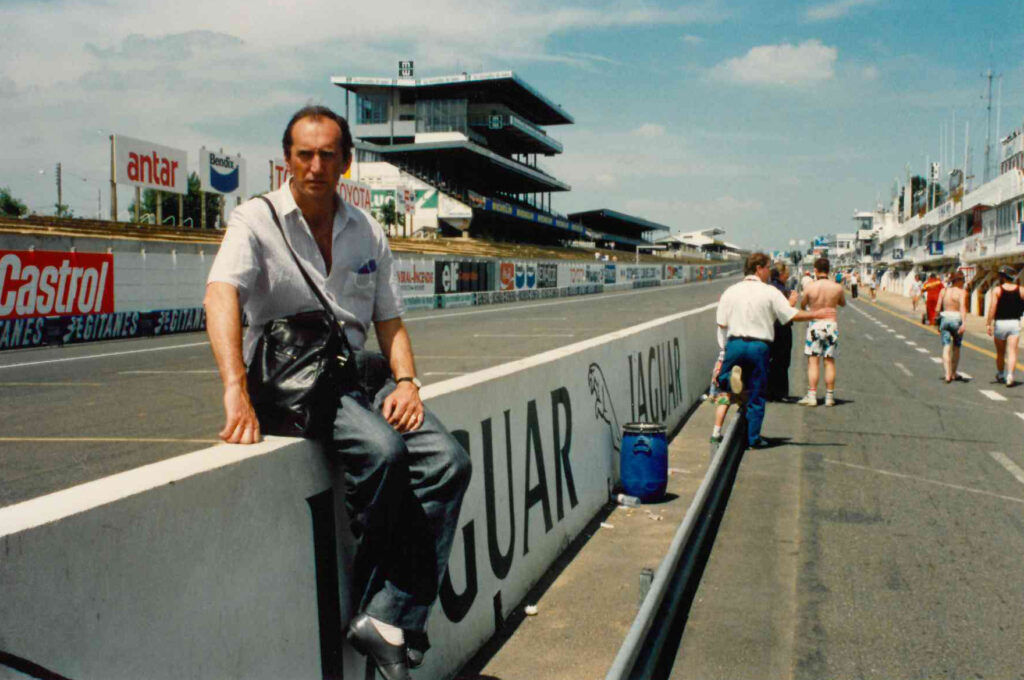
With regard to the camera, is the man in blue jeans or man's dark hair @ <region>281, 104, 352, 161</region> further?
the man in blue jeans

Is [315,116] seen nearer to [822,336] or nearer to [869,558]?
[869,558]

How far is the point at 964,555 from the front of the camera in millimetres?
5992

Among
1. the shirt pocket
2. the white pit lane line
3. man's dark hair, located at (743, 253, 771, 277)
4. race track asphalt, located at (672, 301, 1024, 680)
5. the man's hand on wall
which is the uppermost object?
man's dark hair, located at (743, 253, 771, 277)

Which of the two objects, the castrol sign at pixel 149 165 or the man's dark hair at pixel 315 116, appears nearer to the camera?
the man's dark hair at pixel 315 116

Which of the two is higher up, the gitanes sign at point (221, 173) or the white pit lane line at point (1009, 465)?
the gitanes sign at point (221, 173)

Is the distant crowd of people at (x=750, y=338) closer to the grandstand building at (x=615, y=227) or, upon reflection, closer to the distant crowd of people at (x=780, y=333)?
the distant crowd of people at (x=780, y=333)

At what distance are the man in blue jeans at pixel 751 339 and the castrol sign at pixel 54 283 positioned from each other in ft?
47.3

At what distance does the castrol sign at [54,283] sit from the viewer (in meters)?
18.4

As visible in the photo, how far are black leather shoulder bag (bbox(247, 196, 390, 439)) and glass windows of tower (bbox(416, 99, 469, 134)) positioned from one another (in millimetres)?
90399

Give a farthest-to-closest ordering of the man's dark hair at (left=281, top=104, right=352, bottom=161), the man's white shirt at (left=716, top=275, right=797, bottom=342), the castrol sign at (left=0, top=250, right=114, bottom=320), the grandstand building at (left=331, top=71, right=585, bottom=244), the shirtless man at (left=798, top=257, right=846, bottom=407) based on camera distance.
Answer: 1. the grandstand building at (left=331, top=71, right=585, bottom=244)
2. the castrol sign at (left=0, top=250, right=114, bottom=320)
3. the shirtless man at (left=798, top=257, right=846, bottom=407)
4. the man's white shirt at (left=716, top=275, right=797, bottom=342)
5. the man's dark hair at (left=281, top=104, right=352, bottom=161)

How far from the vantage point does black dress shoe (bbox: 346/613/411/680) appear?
3061 millimetres

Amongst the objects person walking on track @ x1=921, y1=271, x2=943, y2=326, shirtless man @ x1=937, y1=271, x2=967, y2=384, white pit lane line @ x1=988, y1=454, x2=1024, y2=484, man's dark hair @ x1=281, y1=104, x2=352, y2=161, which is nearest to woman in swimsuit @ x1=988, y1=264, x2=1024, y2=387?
shirtless man @ x1=937, y1=271, x2=967, y2=384

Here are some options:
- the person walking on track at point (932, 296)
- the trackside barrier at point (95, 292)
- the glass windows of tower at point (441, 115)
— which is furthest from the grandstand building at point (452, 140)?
the trackside barrier at point (95, 292)

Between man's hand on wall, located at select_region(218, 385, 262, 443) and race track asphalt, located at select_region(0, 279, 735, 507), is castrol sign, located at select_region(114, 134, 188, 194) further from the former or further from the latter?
man's hand on wall, located at select_region(218, 385, 262, 443)
